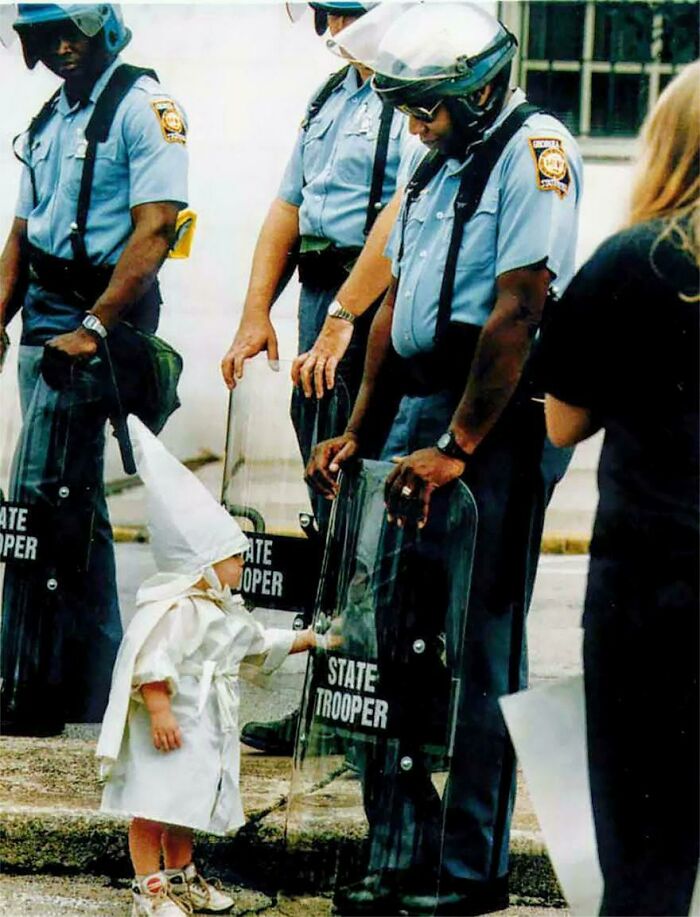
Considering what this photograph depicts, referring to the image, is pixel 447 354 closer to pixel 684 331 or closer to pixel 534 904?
pixel 684 331

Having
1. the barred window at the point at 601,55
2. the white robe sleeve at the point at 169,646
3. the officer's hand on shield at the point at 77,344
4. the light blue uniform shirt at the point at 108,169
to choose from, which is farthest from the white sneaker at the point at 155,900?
the barred window at the point at 601,55

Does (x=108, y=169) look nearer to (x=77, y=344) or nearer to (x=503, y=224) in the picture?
(x=77, y=344)

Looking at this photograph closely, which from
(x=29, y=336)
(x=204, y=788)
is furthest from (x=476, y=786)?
(x=29, y=336)

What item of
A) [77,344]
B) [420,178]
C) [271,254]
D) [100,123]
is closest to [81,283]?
Answer: [77,344]

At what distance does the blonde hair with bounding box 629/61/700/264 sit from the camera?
3.38 m

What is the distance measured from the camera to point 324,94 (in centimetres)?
414

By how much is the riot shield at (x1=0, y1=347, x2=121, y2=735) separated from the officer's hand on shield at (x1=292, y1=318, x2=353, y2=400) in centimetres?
54

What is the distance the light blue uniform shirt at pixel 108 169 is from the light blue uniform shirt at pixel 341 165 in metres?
0.29

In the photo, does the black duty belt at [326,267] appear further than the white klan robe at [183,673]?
Yes

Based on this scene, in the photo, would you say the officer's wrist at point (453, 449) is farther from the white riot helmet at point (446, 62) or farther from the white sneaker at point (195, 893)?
the white sneaker at point (195, 893)

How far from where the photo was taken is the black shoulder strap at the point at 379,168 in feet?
13.4

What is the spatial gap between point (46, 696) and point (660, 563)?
173cm

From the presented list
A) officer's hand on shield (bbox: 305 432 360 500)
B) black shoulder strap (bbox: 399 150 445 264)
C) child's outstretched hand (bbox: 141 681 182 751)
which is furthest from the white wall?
child's outstretched hand (bbox: 141 681 182 751)

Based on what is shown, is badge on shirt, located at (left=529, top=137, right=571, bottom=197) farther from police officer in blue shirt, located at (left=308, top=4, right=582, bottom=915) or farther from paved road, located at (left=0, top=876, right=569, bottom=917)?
paved road, located at (left=0, top=876, right=569, bottom=917)
